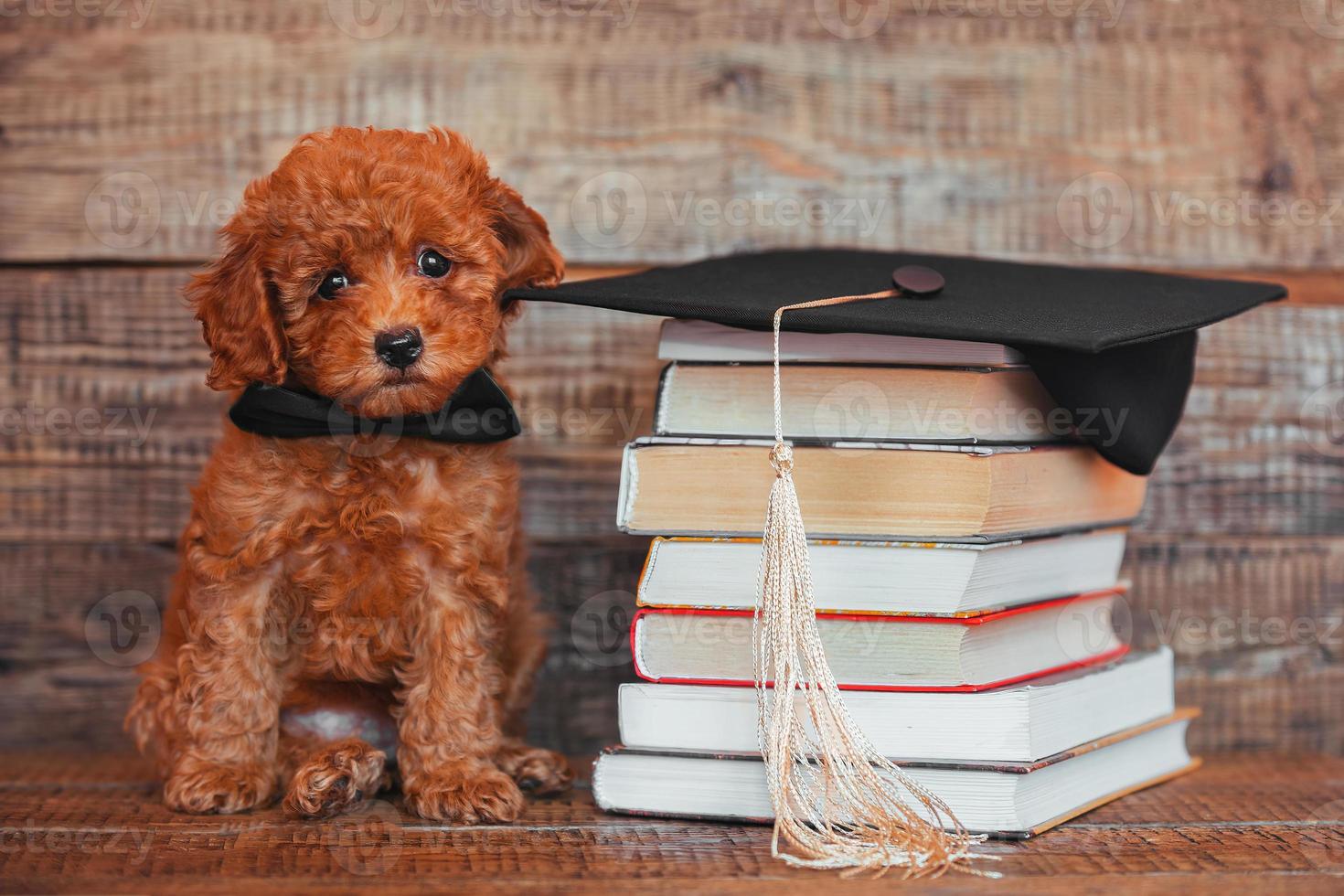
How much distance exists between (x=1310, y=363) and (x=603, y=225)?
4.13ft

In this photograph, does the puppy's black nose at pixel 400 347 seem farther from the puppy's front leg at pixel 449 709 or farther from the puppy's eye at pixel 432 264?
the puppy's front leg at pixel 449 709

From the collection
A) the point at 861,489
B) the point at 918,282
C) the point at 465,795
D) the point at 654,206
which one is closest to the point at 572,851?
the point at 465,795

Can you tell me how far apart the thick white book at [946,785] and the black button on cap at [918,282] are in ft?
1.89

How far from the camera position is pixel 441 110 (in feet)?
7.02

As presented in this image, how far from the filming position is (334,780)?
1559 mm

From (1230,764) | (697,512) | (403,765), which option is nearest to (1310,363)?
(1230,764)

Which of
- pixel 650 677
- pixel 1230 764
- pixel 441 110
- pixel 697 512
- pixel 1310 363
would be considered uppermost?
pixel 441 110

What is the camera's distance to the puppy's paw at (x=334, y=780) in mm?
1540

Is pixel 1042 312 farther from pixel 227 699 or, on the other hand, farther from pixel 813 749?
pixel 227 699

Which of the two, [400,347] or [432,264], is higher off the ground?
[432,264]

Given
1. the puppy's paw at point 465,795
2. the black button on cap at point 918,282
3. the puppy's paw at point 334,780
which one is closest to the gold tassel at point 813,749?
the black button on cap at point 918,282

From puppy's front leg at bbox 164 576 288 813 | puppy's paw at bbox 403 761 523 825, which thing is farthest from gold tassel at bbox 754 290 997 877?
puppy's front leg at bbox 164 576 288 813

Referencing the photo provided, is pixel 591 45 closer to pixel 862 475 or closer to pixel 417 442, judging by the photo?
pixel 417 442

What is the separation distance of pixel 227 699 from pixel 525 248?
2.39 ft
